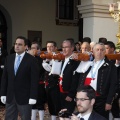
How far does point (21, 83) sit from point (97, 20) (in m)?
6.04

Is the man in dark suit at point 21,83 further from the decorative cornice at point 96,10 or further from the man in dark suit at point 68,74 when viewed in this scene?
the decorative cornice at point 96,10

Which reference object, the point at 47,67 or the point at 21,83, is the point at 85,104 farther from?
the point at 47,67

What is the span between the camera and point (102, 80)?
557cm

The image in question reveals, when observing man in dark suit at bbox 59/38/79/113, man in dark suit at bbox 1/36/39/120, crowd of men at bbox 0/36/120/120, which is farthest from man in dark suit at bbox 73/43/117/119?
man in dark suit at bbox 1/36/39/120

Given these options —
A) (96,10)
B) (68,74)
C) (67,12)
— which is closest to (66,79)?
(68,74)

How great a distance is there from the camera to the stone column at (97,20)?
11.2m

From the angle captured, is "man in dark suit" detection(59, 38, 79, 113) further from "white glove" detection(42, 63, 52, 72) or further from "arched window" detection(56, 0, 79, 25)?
"arched window" detection(56, 0, 79, 25)

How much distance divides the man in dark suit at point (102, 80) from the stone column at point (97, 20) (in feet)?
18.5

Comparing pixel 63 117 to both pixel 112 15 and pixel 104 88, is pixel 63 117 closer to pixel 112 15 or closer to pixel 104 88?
pixel 104 88

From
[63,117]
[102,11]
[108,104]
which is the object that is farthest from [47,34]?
[63,117]

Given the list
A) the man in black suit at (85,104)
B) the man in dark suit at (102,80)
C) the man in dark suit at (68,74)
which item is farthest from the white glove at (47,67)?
the man in black suit at (85,104)

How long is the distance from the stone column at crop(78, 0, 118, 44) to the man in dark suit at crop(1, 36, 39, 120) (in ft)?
18.6

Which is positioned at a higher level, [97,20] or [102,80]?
[97,20]

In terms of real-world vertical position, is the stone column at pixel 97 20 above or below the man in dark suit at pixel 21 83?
above
